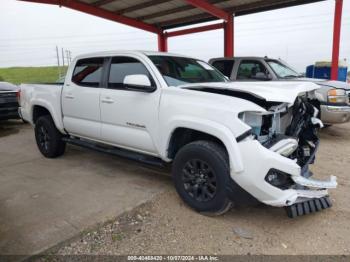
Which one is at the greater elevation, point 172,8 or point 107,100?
point 172,8

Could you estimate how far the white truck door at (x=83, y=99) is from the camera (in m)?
4.56

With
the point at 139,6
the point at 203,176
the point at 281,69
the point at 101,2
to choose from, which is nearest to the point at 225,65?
the point at 281,69

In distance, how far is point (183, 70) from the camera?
14.4 feet

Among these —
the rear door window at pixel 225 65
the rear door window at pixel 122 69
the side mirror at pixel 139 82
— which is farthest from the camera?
the rear door window at pixel 225 65

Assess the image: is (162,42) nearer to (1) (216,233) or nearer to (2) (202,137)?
(2) (202,137)

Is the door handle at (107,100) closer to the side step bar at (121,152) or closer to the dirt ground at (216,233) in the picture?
the side step bar at (121,152)

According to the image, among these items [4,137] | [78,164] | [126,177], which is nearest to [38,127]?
[78,164]

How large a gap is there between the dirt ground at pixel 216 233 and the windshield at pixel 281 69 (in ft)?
14.0

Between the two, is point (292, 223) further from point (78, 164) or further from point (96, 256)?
point (78, 164)

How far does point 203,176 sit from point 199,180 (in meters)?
0.07

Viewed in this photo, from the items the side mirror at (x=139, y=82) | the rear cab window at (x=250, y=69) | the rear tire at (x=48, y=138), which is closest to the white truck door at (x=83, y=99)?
the rear tire at (x=48, y=138)

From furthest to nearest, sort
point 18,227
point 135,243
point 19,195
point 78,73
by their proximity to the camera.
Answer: point 78,73 → point 19,195 → point 18,227 → point 135,243

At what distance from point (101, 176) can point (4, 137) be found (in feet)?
15.4

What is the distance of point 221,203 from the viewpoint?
3.14 metres
